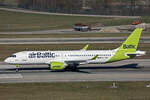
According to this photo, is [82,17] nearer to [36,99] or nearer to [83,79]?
[83,79]

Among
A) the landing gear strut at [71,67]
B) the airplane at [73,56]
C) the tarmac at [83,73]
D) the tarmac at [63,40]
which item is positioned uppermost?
the tarmac at [63,40]

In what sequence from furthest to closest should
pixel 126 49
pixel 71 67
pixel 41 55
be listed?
pixel 126 49 < pixel 71 67 < pixel 41 55

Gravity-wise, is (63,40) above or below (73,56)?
above

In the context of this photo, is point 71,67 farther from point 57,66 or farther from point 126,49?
point 126,49

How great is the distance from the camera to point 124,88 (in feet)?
144

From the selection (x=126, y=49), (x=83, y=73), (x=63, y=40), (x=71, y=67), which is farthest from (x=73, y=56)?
(x=63, y=40)

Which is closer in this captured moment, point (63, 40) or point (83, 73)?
point (83, 73)

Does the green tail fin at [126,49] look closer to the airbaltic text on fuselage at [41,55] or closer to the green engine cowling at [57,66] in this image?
the green engine cowling at [57,66]

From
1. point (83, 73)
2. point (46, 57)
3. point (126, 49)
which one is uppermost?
point (126, 49)

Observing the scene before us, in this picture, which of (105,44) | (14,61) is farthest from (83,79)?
(105,44)

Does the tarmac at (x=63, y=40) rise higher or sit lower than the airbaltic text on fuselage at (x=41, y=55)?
higher

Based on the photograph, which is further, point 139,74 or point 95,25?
point 95,25

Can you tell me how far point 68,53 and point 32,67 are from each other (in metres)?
7.80

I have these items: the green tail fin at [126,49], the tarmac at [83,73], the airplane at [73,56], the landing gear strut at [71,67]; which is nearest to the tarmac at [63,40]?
the tarmac at [83,73]
